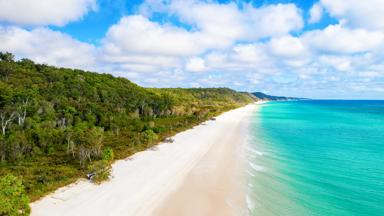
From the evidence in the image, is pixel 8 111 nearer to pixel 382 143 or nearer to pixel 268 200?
pixel 268 200

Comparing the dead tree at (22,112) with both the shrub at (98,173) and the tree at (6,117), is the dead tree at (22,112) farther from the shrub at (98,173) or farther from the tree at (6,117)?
the shrub at (98,173)

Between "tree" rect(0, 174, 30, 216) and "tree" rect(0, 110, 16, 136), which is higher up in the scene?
"tree" rect(0, 110, 16, 136)

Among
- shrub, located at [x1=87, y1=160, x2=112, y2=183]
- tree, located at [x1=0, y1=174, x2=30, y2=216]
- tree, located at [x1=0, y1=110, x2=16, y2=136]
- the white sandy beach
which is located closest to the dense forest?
tree, located at [x1=0, y1=110, x2=16, y2=136]

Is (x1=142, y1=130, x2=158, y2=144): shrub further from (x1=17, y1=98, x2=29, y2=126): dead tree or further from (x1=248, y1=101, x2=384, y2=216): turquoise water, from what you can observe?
(x1=17, y1=98, x2=29, y2=126): dead tree

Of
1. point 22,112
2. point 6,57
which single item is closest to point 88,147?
point 22,112

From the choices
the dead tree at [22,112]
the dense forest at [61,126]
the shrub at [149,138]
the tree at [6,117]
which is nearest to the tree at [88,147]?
the dense forest at [61,126]

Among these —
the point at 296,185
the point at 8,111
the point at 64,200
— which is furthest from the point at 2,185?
the point at 8,111
